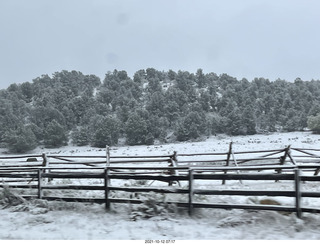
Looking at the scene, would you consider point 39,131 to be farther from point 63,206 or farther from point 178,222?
point 178,222

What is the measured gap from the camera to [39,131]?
30297 mm

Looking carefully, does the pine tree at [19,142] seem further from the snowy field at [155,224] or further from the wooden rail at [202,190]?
the snowy field at [155,224]

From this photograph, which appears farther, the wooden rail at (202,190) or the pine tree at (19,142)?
the pine tree at (19,142)

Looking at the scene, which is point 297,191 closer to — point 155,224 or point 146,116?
point 155,224

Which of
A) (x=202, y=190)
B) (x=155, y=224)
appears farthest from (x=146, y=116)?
(x=155, y=224)

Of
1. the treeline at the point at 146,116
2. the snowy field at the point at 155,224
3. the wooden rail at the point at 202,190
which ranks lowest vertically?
the snowy field at the point at 155,224

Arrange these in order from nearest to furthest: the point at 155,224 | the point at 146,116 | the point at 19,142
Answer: the point at 155,224
the point at 19,142
the point at 146,116

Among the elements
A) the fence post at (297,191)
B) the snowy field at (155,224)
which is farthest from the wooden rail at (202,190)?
the snowy field at (155,224)

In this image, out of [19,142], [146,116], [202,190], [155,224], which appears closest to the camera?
[155,224]

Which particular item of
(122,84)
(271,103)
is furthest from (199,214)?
(122,84)

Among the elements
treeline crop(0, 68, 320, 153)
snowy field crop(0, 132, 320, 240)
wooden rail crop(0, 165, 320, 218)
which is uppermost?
treeline crop(0, 68, 320, 153)

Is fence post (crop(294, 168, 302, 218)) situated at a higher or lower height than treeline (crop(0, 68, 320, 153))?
lower

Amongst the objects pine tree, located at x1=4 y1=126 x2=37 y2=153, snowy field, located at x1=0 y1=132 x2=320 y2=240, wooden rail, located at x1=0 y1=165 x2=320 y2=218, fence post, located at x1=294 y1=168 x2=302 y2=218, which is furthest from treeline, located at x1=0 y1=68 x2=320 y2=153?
fence post, located at x1=294 y1=168 x2=302 y2=218

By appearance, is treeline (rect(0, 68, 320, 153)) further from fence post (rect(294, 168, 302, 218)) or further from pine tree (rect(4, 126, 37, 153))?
fence post (rect(294, 168, 302, 218))
